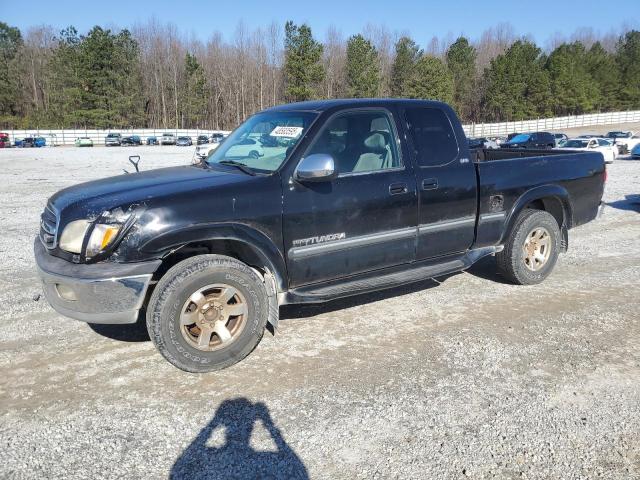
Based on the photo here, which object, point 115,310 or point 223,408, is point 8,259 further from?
point 223,408

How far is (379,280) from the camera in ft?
14.9

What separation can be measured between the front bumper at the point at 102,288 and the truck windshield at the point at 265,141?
4.18ft

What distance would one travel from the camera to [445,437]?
2996 mm

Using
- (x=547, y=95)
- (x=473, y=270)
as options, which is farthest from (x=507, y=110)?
(x=473, y=270)

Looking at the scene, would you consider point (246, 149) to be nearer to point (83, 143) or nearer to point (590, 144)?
point (590, 144)

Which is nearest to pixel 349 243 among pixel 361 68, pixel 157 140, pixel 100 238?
pixel 100 238

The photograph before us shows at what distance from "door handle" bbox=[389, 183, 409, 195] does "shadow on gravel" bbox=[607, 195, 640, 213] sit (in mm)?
8086

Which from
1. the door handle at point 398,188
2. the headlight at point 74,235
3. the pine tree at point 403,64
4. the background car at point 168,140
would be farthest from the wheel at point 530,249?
the pine tree at point 403,64

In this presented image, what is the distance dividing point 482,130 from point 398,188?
65103mm

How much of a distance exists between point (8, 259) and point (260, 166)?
180 inches

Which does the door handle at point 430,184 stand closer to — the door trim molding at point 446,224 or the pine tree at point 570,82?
the door trim molding at point 446,224

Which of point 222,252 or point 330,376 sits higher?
point 222,252

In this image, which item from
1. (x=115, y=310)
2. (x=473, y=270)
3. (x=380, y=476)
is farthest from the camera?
(x=473, y=270)

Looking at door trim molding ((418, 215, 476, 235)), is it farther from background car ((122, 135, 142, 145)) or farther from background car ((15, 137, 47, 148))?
background car ((15, 137, 47, 148))
